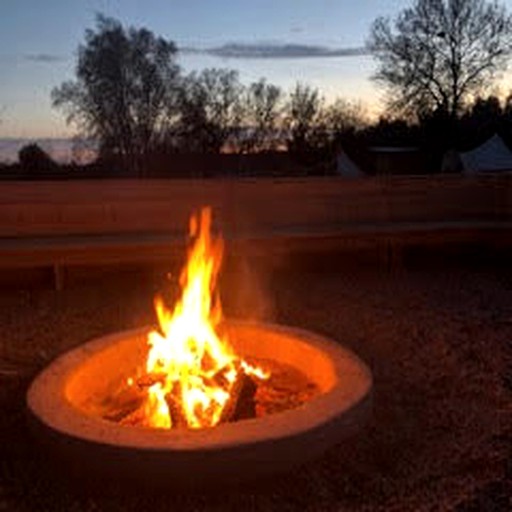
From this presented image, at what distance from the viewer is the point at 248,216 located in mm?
9570

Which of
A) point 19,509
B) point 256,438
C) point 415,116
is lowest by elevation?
point 19,509

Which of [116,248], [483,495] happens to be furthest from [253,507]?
[116,248]

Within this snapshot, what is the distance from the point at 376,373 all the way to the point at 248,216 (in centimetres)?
392

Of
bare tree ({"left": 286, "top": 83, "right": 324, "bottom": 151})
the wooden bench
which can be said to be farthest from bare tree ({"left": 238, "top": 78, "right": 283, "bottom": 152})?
the wooden bench

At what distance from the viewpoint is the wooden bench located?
8.23 m

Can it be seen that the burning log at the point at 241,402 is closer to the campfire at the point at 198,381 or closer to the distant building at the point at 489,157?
the campfire at the point at 198,381

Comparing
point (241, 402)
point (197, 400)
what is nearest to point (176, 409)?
point (197, 400)

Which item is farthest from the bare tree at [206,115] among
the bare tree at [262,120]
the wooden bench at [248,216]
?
the wooden bench at [248,216]

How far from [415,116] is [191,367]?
33673mm

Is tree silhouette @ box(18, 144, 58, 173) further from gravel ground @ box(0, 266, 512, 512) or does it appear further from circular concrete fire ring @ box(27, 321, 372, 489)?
circular concrete fire ring @ box(27, 321, 372, 489)

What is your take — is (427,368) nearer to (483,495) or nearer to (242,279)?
(483,495)

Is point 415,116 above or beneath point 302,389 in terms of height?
above

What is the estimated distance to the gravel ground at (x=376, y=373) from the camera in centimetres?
421

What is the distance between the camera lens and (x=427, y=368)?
6.09m
